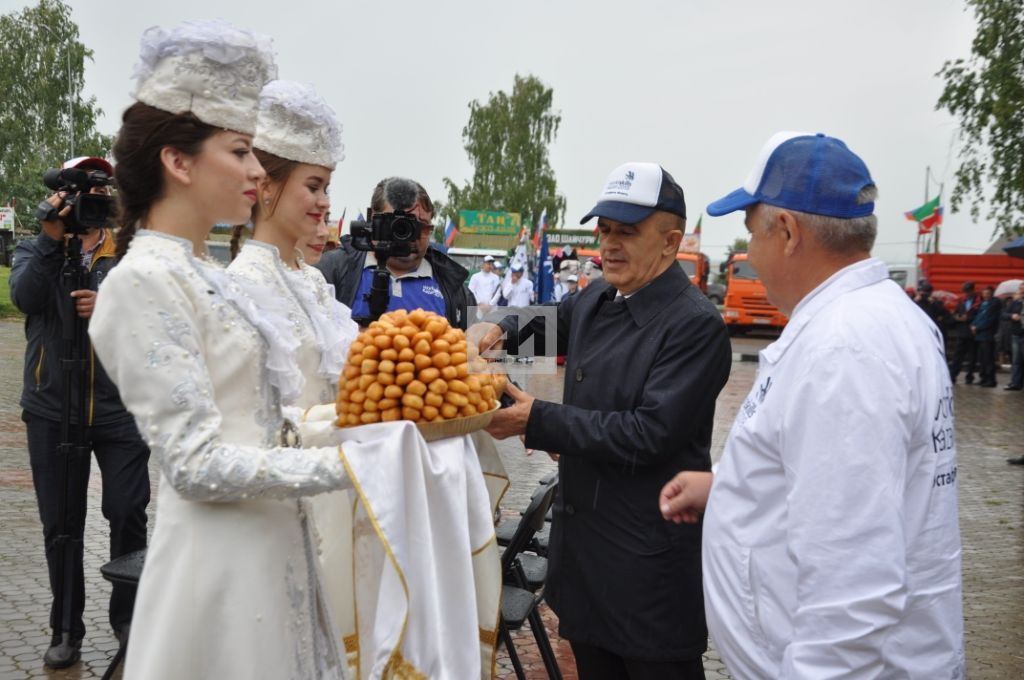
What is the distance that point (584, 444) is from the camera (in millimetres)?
2979

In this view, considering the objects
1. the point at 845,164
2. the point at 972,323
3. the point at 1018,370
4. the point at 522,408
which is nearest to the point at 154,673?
the point at 522,408

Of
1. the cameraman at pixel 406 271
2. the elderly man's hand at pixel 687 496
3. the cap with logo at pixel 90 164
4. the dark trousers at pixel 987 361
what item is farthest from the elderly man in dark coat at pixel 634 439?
the dark trousers at pixel 987 361

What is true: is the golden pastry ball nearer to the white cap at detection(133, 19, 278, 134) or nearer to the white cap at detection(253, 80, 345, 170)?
the white cap at detection(133, 19, 278, 134)

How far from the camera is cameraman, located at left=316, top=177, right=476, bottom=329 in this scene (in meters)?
5.02

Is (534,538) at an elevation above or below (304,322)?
below

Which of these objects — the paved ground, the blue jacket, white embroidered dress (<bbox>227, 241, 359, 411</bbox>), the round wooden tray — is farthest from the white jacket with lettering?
the blue jacket

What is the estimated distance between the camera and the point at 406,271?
535cm

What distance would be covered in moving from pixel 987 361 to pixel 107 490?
832 inches

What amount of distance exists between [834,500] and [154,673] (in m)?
1.48

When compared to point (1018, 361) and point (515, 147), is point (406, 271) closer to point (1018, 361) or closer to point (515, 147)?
point (1018, 361)

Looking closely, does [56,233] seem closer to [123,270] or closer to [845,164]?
[123,270]

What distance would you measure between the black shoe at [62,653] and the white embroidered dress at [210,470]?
9.43 ft

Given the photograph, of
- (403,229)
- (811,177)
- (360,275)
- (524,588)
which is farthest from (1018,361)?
(811,177)

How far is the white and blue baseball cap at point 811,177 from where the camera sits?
2.13 metres
